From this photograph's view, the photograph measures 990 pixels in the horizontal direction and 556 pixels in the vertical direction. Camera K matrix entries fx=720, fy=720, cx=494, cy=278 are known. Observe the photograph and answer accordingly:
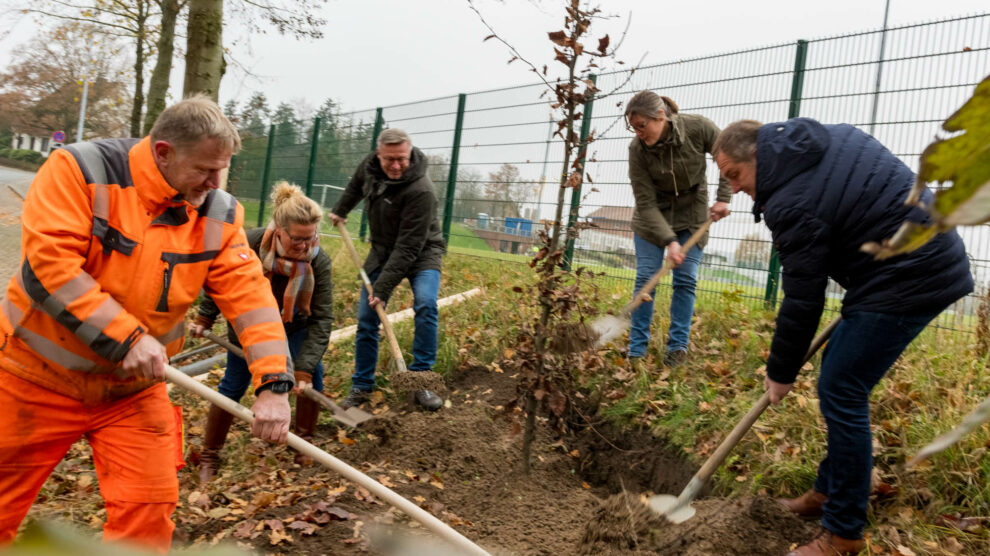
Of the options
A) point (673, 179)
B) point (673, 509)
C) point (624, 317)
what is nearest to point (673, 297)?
point (624, 317)

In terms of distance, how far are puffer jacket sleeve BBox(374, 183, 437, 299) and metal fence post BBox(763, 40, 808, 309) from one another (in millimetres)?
2908

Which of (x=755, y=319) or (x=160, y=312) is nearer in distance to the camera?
(x=160, y=312)

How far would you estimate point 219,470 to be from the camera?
4.67m

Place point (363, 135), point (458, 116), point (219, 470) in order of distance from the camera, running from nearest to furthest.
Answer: point (219, 470), point (458, 116), point (363, 135)

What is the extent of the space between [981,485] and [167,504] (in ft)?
11.6

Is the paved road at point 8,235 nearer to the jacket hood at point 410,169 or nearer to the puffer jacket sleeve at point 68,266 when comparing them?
the jacket hood at point 410,169

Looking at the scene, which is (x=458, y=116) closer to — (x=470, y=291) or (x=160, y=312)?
(x=470, y=291)

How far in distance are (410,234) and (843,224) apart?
10.9ft

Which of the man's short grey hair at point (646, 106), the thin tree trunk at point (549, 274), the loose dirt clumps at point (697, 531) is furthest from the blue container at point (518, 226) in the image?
the loose dirt clumps at point (697, 531)

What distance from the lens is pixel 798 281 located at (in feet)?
9.75

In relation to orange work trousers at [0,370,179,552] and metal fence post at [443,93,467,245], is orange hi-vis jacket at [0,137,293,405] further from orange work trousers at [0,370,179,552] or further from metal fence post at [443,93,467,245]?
metal fence post at [443,93,467,245]

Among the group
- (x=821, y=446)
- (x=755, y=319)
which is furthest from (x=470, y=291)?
(x=821, y=446)

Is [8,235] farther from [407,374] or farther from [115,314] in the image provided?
[115,314]

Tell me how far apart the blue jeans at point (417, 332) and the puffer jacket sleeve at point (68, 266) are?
3253 mm
